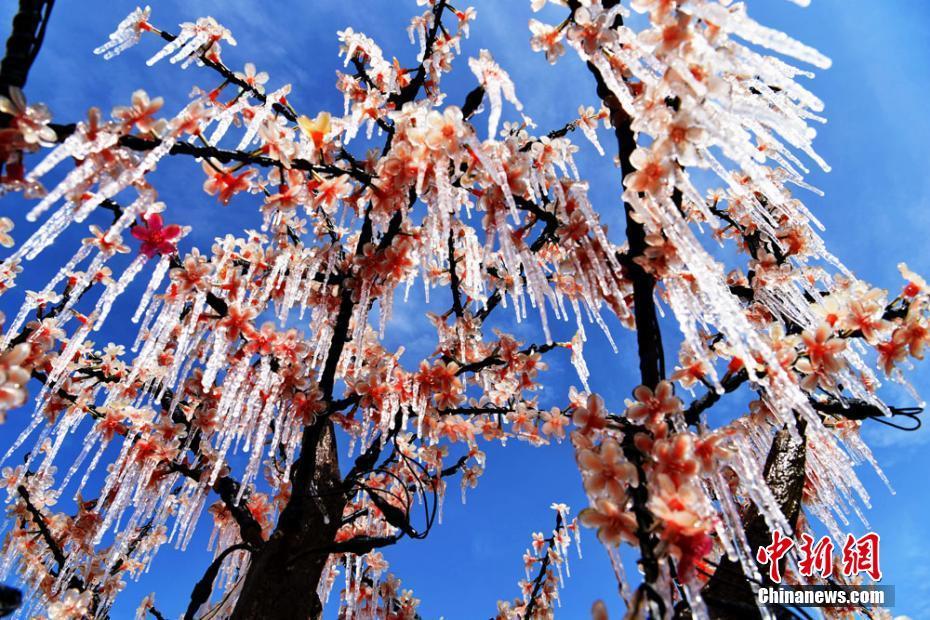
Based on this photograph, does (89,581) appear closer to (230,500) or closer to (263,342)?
(230,500)

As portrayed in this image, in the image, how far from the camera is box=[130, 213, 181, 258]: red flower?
2031mm

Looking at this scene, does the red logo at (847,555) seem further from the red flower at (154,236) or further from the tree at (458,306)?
the red flower at (154,236)

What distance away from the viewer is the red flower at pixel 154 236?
6.66 feet

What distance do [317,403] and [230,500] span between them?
1082 mm

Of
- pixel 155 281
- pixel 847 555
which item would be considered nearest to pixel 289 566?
pixel 155 281

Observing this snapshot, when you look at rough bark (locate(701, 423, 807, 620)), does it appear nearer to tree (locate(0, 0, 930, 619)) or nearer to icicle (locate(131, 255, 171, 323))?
tree (locate(0, 0, 930, 619))

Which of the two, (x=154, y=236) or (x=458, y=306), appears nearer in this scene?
(x=154, y=236)

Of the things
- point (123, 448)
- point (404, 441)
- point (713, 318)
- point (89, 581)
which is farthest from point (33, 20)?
point (89, 581)

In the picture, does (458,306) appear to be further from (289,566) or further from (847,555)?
(847,555)

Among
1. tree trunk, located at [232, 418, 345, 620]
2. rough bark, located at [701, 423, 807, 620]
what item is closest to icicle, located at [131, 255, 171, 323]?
tree trunk, located at [232, 418, 345, 620]

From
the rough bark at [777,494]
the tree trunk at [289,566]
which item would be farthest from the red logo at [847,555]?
the tree trunk at [289,566]

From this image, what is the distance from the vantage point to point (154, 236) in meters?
2.04

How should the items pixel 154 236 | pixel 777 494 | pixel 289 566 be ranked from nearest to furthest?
pixel 154 236, pixel 777 494, pixel 289 566

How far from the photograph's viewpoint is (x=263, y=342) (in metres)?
2.96
